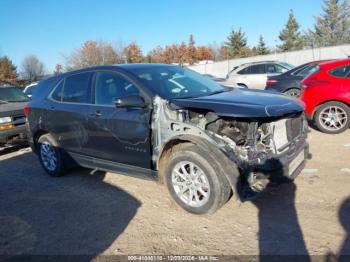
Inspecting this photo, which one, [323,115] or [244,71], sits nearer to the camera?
[323,115]

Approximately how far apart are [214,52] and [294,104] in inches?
2707

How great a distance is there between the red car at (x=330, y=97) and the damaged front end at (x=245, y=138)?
10.7 ft

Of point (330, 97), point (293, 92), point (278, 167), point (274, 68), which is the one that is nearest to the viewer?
point (278, 167)

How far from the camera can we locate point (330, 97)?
22.9 feet

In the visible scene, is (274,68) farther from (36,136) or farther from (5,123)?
(36,136)

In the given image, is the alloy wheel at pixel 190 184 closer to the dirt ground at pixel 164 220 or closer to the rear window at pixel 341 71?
the dirt ground at pixel 164 220

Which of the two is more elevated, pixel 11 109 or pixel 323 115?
pixel 11 109

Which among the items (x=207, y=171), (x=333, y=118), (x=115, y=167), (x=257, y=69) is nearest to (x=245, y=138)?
(x=207, y=171)

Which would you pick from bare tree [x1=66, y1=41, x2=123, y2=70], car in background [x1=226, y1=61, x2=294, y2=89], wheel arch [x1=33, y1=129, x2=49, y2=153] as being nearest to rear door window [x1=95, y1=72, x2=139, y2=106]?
wheel arch [x1=33, y1=129, x2=49, y2=153]

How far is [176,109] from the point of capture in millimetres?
3982

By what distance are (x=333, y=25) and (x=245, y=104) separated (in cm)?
5646

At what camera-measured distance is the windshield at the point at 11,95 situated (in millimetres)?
9039

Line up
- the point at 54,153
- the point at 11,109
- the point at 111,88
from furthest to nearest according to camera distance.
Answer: the point at 11,109 < the point at 54,153 < the point at 111,88

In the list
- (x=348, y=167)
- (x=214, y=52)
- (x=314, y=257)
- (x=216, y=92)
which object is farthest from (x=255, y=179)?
(x=214, y=52)
